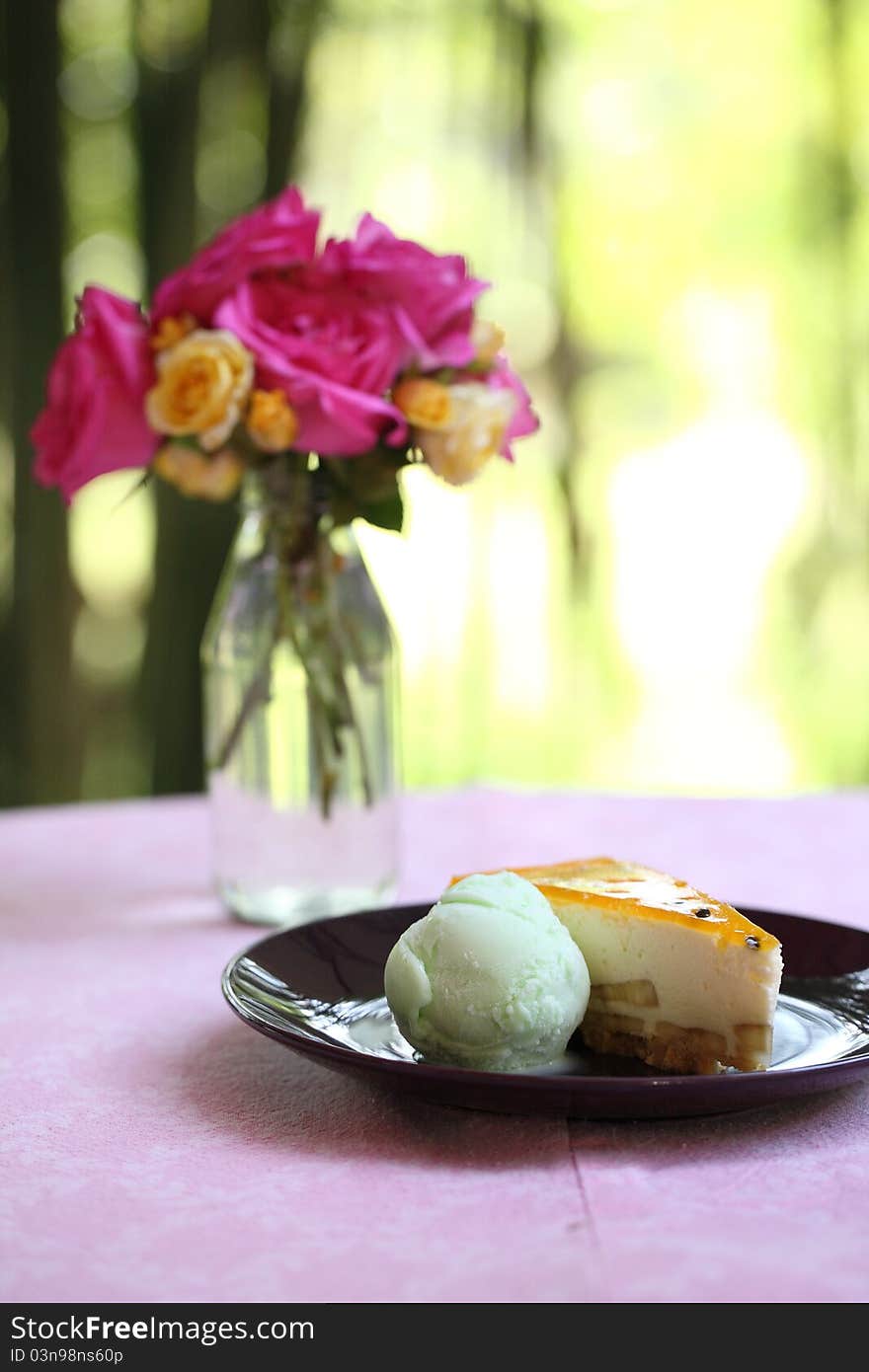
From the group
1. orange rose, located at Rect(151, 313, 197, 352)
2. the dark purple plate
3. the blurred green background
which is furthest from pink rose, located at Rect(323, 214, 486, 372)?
the blurred green background

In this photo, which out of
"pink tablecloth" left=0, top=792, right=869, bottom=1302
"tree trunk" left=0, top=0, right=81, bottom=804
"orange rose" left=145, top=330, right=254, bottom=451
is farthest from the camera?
"tree trunk" left=0, top=0, right=81, bottom=804

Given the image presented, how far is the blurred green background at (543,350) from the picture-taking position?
2.94 metres

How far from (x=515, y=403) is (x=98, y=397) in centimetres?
30

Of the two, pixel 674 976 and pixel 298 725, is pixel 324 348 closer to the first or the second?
pixel 298 725

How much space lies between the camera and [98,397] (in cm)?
105

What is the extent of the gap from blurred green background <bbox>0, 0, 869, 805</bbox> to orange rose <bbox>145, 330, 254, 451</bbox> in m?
1.96

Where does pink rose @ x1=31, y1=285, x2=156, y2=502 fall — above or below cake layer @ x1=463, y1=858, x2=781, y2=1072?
above

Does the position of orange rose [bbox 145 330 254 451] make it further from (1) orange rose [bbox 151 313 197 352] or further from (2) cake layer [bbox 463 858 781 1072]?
(2) cake layer [bbox 463 858 781 1072]

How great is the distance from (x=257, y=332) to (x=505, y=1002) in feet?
A: 1.78

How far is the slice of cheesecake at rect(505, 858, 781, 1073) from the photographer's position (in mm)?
705

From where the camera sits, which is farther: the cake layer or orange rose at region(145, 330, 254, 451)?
orange rose at region(145, 330, 254, 451)

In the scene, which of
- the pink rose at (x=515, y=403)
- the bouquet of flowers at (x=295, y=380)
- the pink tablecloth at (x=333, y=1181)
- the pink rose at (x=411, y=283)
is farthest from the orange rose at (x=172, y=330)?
the pink tablecloth at (x=333, y=1181)

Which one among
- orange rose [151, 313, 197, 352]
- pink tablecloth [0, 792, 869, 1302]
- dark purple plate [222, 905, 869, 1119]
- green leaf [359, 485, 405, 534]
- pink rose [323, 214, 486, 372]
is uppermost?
pink rose [323, 214, 486, 372]

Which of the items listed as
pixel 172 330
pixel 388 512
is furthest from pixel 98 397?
pixel 388 512
